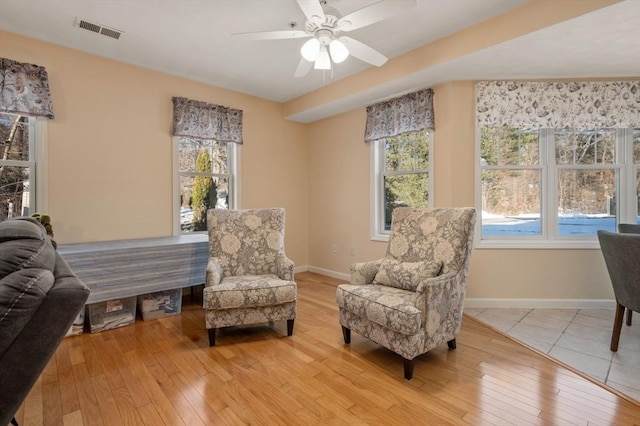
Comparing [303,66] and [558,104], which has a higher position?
[303,66]

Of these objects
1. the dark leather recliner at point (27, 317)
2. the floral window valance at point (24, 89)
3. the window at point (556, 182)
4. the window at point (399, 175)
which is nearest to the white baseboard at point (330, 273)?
the window at point (399, 175)

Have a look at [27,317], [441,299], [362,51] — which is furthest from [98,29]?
[441,299]

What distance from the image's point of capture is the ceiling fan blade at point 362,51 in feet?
7.39

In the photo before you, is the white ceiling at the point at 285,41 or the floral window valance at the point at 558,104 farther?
the floral window valance at the point at 558,104

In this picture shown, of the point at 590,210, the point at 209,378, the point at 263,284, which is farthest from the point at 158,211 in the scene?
the point at 590,210

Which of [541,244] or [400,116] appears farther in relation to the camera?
[400,116]

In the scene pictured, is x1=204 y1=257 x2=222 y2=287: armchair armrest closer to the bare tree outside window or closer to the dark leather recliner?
the dark leather recliner

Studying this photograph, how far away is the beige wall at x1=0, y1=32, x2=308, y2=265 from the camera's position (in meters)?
3.00

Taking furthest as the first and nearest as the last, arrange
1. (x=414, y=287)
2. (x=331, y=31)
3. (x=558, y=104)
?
(x=558, y=104)
(x=414, y=287)
(x=331, y=31)

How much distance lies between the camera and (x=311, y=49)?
A: 221cm

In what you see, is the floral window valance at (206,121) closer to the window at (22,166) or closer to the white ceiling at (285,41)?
the white ceiling at (285,41)

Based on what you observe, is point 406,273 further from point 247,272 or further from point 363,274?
point 247,272

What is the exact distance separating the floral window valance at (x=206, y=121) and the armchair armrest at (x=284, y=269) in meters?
1.97

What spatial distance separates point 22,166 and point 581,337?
16.9 feet
